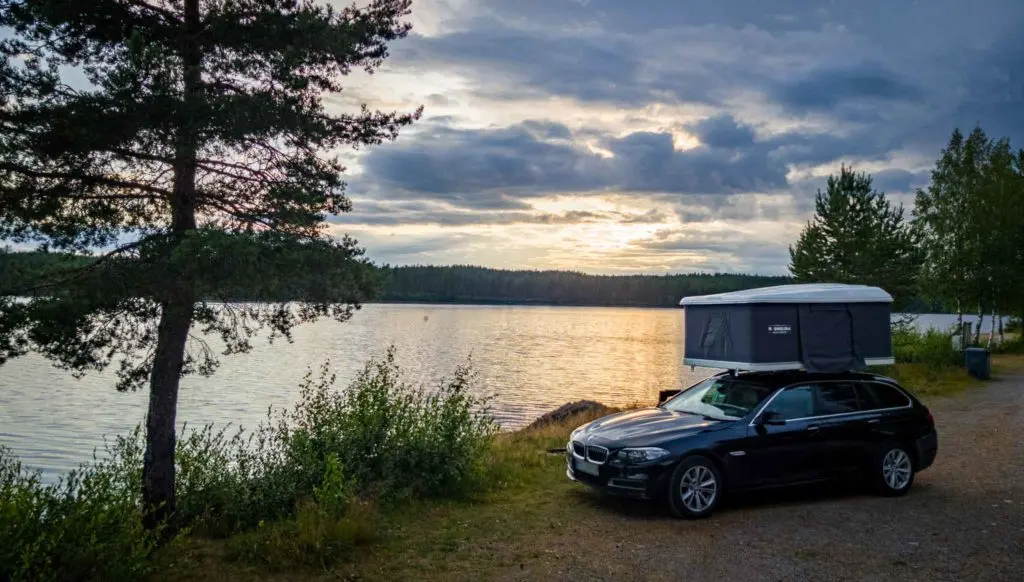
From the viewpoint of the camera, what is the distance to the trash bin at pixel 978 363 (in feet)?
83.4

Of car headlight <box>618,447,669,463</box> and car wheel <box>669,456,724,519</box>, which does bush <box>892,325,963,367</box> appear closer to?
car wheel <box>669,456,724,519</box>

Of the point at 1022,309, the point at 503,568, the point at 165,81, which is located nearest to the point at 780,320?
the point at 503,568

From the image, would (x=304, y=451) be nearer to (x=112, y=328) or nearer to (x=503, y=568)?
(x=112, y=328)

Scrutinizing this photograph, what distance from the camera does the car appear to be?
8.86m

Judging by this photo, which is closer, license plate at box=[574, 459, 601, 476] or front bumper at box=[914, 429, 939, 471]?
license plate at box=[574, 459, 601, 476]

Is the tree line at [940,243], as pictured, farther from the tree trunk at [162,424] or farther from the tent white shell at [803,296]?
the tree trunk at [162,424]

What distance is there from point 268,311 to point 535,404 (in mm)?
20667

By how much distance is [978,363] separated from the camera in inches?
1006

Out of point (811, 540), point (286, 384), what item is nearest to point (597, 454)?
point (811, 540)

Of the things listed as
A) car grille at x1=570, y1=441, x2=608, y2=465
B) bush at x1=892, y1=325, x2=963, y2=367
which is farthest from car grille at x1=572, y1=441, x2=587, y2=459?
bush at x1=892, y1=325, x2=963, y2=367

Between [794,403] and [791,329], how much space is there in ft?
3.22

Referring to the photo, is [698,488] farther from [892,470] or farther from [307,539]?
[307,539]

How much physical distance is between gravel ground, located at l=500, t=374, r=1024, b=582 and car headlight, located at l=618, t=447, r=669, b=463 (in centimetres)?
75

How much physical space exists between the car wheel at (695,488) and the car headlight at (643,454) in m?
0.28
